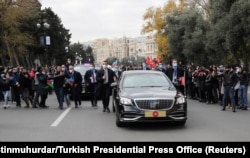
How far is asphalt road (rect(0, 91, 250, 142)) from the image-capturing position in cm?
1066

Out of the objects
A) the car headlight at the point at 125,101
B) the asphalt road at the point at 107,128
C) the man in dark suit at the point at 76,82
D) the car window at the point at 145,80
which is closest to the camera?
the asphalt road at the point at 107,128

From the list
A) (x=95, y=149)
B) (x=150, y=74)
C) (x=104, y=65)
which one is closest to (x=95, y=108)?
(x=104, y=65)

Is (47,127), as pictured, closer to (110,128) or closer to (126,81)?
(110,128)

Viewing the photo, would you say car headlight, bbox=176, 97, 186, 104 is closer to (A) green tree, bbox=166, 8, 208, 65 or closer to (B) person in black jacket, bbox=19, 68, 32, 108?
(B) person in black jacket, bbox=19, 68, 32, 108

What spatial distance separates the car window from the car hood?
0.44m

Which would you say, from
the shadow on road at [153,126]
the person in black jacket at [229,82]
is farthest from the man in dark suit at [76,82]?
the shadow on road at [153,126]

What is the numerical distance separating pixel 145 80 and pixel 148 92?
1.42 metres

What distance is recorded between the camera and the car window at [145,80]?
531 inches

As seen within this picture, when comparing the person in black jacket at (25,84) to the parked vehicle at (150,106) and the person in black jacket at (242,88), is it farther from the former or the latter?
the person in black jacket at (242,88)

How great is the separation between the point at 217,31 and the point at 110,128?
1180 centimetres

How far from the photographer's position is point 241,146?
9156 millimetres

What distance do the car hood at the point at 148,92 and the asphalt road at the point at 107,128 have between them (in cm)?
87

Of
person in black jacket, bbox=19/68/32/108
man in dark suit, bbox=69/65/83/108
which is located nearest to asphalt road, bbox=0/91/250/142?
man in dark suit, bbox=69/65/83/108

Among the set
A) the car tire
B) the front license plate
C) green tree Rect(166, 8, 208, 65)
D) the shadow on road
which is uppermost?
green tree Rect(166, 8, 208, 65)
